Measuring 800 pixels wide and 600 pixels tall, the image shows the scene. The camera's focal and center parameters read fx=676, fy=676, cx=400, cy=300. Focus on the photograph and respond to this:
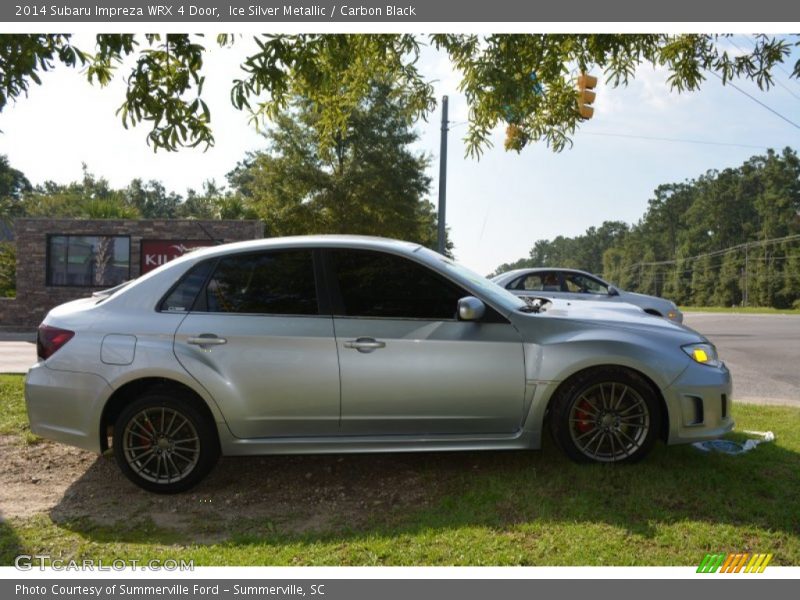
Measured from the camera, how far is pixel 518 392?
459 cm

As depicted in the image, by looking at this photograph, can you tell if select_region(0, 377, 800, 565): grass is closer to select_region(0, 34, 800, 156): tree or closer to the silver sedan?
select_region(0, 34, 800, 156): tree

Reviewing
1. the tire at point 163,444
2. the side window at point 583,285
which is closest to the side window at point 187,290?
the tire at point 163,444

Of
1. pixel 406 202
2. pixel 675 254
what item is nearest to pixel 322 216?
pixel 406 202

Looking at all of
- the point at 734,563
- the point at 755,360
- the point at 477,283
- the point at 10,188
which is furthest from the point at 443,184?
the point at 10,188

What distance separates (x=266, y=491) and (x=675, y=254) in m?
113

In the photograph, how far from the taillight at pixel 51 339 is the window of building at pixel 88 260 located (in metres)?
16.9

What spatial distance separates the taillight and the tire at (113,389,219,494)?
2.13 feet

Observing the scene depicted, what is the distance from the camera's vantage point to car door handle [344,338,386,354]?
15.0ft

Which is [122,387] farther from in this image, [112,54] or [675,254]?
[675,254]

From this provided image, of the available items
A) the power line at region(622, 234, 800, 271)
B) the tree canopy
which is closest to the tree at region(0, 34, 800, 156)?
the tree canopy

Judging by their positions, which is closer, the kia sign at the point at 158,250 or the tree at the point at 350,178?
the kia sign at the point at 158,250

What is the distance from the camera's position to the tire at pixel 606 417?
15.1 feet

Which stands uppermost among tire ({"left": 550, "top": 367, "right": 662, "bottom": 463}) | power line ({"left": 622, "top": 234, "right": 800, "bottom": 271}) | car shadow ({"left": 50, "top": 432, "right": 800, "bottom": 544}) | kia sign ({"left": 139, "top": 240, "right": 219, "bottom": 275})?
power line ({"left": 622, "top": 234, "right": 800, "bottom": 271})

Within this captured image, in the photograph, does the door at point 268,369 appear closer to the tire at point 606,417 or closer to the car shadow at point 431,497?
the car shadow at point 431,497
